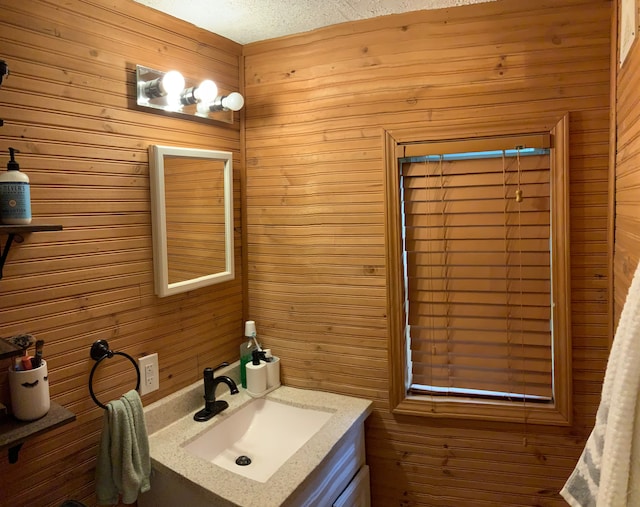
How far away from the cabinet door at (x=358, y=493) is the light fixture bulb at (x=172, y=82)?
59.0 inches

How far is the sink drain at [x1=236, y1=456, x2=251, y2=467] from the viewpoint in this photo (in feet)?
5.23

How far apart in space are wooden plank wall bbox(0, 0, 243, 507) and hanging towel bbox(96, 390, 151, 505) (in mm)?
80

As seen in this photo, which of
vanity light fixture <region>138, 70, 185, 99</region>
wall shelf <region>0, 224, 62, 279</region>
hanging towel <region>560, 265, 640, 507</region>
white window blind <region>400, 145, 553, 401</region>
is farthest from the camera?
white window blind <region>400, 145, 553, 401</region>

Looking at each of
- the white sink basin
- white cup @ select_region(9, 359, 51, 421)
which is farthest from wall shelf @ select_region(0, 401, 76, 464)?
the white sink basin

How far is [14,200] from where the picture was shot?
3.49 feet

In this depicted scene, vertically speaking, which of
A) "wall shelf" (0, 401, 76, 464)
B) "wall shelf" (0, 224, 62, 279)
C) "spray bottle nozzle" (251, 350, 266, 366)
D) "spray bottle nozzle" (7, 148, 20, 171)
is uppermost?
"spray bottle nozzle" (7, 148, 20, 171)

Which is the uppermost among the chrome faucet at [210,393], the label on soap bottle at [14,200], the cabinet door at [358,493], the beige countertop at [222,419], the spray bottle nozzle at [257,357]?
the label on soap bottle at [14,200]

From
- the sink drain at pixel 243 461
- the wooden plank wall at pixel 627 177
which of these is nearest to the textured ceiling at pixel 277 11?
the wooden plank wall at pixel 627 177

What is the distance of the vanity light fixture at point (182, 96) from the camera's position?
149cm

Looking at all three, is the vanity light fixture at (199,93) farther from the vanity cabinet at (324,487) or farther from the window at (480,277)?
the vanity cabinet at (324,487)

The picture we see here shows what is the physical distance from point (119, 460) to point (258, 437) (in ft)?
1.87

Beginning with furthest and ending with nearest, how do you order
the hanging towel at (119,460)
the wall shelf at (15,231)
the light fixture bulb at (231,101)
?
the light fixture bulb at (231,101), the hanging towel at (119,460), the wall shelf at (15,231)

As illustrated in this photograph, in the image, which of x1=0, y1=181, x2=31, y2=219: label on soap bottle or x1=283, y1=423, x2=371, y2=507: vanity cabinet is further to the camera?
x1=283, y1=423, x2=371, y2=507: vanity cabinet

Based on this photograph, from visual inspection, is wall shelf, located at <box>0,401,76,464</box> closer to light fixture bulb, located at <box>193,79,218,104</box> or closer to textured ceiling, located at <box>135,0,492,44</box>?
light fixture bulb, located at <box>193,79,218,104</box>
